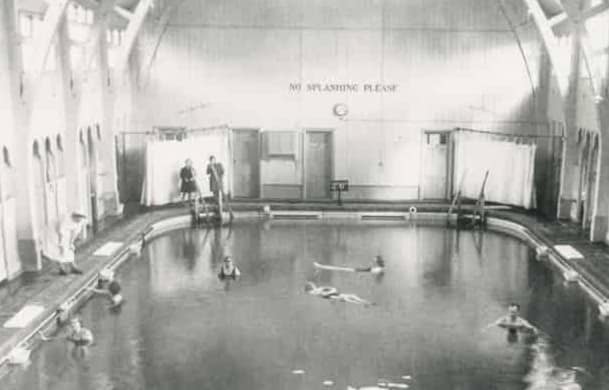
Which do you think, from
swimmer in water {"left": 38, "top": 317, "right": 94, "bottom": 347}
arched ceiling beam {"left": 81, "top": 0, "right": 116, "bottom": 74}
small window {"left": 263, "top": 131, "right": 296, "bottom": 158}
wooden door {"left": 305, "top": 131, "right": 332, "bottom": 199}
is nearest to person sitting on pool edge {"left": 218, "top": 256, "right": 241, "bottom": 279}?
swimmer in water {"left": 38, "top": 317, "right": 94, "bottom": 347}

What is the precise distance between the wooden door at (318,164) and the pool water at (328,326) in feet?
20.7

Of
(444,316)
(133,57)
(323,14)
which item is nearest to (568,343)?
(444,316)

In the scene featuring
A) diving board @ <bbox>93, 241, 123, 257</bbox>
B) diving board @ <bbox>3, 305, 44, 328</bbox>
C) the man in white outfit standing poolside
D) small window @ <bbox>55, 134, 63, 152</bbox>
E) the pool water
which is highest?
small window @ <bbox>55, 134, 63, 152</bbox>

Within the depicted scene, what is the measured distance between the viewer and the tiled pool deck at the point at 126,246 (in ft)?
42.6

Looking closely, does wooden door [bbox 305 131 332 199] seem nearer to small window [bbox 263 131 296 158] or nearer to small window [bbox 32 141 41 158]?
small window [bbox 263 131 296 158]

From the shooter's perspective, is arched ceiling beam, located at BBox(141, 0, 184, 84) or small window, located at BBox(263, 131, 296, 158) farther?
small window, located at BBox(263, 131, 296, 158)

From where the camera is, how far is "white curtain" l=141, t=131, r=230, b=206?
74.7 ft

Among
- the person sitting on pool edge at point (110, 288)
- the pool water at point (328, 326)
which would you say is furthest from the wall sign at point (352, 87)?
the person sitting on pool edge at point (110, 288)

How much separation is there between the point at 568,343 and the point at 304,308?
15.1 ft

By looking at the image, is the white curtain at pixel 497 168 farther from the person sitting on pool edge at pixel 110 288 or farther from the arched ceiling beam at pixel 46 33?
the arched ceiling beam at pixel 46 33

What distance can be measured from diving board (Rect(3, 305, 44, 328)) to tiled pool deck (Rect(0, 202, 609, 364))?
0.28ft

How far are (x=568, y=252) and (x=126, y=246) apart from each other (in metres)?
A: 10.3

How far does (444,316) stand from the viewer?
43.8 feet

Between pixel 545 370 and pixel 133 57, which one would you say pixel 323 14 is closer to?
pixel 133 57
